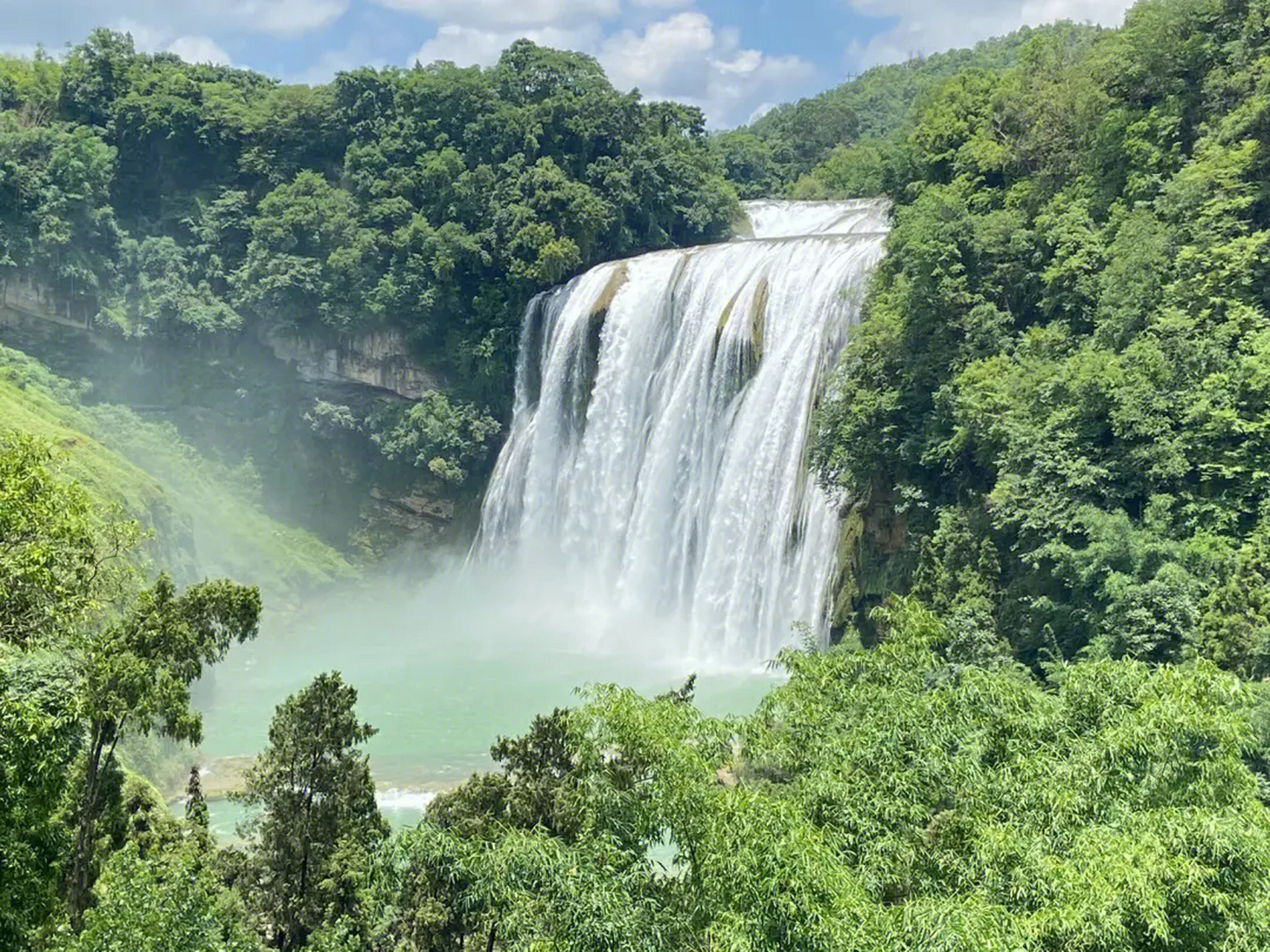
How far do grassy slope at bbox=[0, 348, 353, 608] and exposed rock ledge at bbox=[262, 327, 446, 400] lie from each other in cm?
432

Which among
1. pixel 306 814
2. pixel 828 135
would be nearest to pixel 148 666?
pixel 306 814

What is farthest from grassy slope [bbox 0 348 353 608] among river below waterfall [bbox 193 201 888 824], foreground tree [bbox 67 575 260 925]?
foreground tree [bbox 67 575 260 925]

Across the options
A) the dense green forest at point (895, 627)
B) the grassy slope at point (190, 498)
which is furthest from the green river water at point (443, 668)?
the dense green forest at point (895, 627)

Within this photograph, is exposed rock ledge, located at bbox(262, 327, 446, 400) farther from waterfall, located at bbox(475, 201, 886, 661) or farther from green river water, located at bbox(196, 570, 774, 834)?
green river water, located at bbox(196, 570, 774, 834)

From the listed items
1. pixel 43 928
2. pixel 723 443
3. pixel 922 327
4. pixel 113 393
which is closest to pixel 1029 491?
pixel 922 327

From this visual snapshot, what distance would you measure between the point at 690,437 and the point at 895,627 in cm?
1471

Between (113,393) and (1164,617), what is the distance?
1307 inches

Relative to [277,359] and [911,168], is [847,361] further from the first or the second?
[277,359]

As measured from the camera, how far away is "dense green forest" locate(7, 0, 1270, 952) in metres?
7.20

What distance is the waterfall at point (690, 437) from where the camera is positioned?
23.2 metres

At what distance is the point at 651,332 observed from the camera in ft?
92.7

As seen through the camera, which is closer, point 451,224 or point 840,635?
point 840,635

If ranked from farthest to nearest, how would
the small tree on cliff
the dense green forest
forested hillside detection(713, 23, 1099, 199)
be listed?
forested hillside detection(713, 23, 1099, 199) < the small tree on cliff < the dense green forest

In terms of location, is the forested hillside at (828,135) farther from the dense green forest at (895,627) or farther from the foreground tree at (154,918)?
the foreground tree at (154,918)
